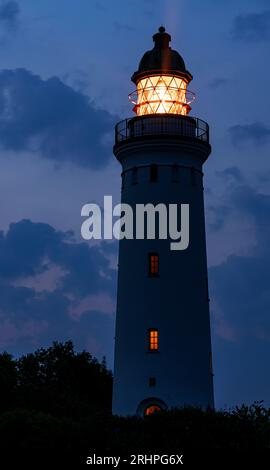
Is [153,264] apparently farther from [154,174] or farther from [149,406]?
[149,406]

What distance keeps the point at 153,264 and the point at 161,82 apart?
8220 mm

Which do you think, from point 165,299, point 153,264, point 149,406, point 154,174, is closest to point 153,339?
point 165,299

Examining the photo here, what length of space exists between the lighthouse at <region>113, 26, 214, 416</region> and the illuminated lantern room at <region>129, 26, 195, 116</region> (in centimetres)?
4

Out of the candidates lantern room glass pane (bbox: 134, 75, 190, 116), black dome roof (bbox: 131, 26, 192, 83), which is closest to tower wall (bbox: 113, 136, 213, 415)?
lantern room glass pane (bbox: 134, 75, 190, 116)

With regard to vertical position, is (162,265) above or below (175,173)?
below

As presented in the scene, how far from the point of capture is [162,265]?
128ft

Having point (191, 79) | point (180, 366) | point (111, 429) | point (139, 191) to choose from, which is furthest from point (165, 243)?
point (111, 429)

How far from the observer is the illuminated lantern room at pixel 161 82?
4012 cm

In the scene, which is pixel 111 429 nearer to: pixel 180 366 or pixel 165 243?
pixel 180 366

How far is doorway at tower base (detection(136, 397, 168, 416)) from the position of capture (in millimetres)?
37875

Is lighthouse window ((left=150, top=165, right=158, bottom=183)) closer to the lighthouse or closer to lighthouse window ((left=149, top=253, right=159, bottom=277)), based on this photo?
the lighthouse

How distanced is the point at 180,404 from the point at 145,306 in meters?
4.42

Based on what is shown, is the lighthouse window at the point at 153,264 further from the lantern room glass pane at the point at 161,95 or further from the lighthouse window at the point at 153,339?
the lantern room glass pane at the point at 161,95

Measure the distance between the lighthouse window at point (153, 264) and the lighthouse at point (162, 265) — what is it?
4 cm
